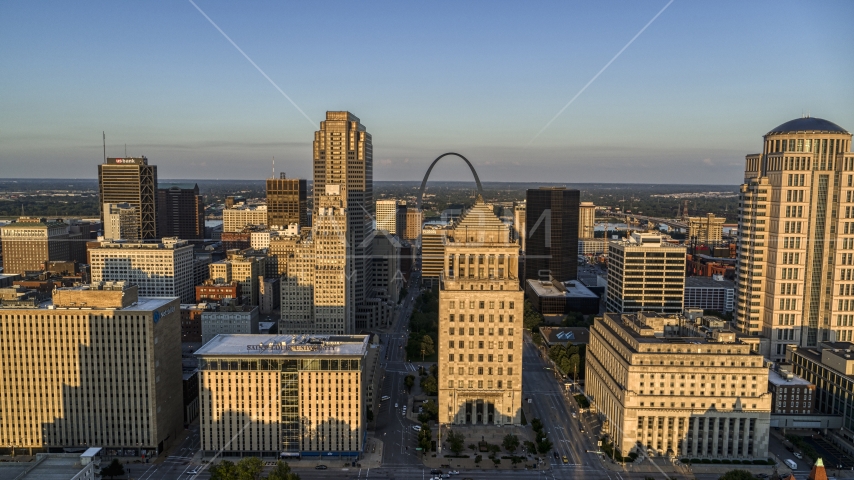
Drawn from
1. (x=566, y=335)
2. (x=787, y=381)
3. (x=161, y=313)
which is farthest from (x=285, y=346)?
(x=787, y=381)

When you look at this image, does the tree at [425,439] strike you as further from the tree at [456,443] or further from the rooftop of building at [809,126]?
the rooftop of building at [809,126]

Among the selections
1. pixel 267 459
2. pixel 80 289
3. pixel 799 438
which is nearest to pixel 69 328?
pixel 80 289

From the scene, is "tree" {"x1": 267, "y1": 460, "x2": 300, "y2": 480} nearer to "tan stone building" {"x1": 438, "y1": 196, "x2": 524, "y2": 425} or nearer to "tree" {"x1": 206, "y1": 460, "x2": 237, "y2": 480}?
"tree" {"x1": 206, "y1": 460, "x2": 237, "y2": 480}

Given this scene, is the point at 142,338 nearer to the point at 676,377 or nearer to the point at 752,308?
the point at 676,377

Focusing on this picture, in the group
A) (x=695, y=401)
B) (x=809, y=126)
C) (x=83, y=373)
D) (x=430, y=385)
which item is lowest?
(x=430, y=385)

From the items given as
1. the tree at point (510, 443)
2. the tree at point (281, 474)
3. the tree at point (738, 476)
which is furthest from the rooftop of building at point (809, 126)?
the tree at point (281, 474)

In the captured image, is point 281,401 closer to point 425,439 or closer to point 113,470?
point 425,439

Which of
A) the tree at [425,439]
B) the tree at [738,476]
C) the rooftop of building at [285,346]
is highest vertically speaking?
the rooftop of building at [285,346]
